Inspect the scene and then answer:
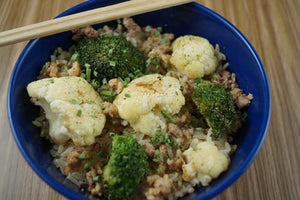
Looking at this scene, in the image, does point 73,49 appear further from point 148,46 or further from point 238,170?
point 238,170

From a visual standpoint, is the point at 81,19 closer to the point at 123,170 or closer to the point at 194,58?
the point at 194,58

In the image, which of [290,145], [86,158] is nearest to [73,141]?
[86,158]

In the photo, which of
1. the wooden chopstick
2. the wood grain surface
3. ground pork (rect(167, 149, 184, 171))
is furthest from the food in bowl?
the wood grain surface

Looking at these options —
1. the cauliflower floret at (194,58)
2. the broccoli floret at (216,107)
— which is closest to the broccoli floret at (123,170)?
the broccoli floret at (216,107)

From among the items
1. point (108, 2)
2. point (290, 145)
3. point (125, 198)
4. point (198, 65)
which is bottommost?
point (290, 145)

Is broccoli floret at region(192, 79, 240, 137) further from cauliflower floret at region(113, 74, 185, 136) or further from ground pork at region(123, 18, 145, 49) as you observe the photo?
ground pork at region(123, 18, 145, 49)

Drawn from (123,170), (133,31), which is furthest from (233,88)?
(123,170)

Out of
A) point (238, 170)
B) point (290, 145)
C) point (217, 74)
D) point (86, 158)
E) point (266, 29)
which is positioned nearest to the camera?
point (238, 170)

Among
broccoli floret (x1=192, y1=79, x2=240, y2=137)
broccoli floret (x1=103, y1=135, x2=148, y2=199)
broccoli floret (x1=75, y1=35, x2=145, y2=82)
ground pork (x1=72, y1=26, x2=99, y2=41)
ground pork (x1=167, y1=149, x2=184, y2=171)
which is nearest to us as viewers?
broccoli floret (x1=103, y1=135, x2=148, y2=199)
